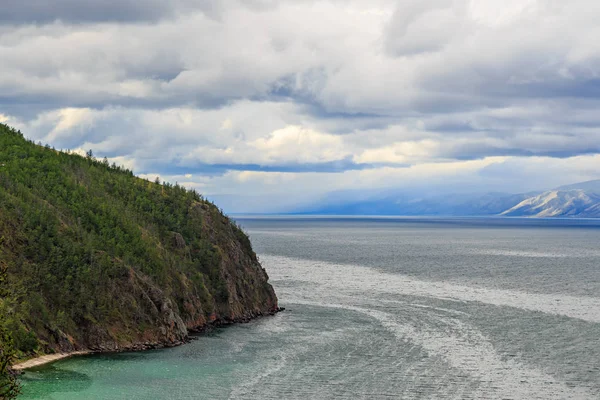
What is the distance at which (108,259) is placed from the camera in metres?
95.2

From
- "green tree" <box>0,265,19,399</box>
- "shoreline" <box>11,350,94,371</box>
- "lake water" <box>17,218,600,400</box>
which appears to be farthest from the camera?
"shoreline" <box>11,350,94,371</box>

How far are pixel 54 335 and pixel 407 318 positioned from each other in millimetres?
58158

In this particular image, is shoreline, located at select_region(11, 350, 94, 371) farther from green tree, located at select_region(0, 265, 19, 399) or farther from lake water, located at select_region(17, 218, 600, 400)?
green tree, located at select_region(0, 265, 19, 399)

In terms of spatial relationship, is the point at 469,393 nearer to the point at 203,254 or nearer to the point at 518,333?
the point at 518,333

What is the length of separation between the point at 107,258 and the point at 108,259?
0.26 m

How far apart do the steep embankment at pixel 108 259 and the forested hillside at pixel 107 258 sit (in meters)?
0.17

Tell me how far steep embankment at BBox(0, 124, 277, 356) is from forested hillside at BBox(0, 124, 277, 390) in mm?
175

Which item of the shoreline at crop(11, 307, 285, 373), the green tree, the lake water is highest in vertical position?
the green tree

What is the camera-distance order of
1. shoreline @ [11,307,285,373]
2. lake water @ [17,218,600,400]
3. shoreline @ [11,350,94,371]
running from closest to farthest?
1. lake water @ [17,218,600,400]
2. shoreline @ [11,350,94,371]
3. shoreline @ [11,307,285,373]

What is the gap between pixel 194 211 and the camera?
12744 centimetres

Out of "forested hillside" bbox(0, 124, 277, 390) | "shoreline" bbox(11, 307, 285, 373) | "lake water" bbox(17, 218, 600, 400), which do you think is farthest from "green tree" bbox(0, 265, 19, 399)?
"forested hillside" bbox(0, 124, 277, 390)

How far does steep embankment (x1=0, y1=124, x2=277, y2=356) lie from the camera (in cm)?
8550

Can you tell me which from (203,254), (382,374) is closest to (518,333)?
(382,374)

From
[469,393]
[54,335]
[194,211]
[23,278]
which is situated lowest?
[469,393]
